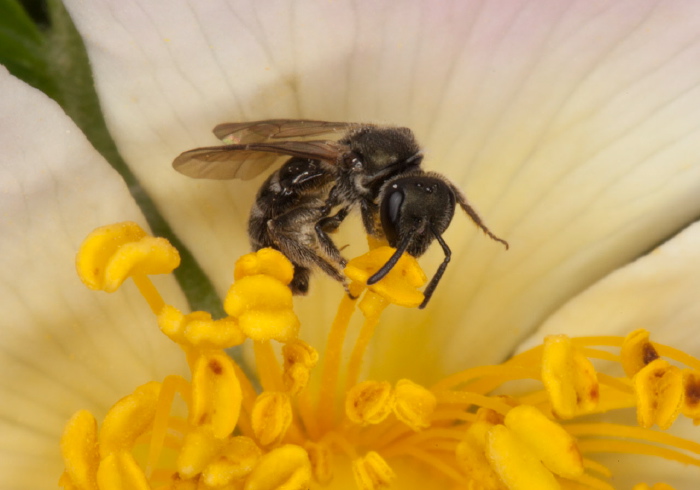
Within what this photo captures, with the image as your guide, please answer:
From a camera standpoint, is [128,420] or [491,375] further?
[491,375]

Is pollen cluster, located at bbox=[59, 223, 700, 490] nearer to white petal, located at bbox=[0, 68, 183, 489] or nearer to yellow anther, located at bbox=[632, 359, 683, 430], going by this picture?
yellow anther, located at bbox=[632, 359, 683, 430]

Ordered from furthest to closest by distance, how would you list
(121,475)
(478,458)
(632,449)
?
(632,449) < (478,458) < (121,475)

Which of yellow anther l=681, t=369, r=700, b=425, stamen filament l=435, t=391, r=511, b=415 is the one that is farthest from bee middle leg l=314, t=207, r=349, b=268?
yellow anther l=681, t=369, r=700, b=425

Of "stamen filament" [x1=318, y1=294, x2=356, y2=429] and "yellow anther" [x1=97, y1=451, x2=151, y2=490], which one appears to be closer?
"yellow anther" [x1=97, y1=451, x2=151, y2=490]

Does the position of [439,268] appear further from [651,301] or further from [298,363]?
[651,301]

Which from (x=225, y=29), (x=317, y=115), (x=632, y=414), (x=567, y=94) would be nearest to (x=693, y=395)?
(x=632, y=414)

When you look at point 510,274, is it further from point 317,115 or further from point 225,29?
point 225,29

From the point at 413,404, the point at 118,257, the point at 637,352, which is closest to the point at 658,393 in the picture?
the point at 637,352
